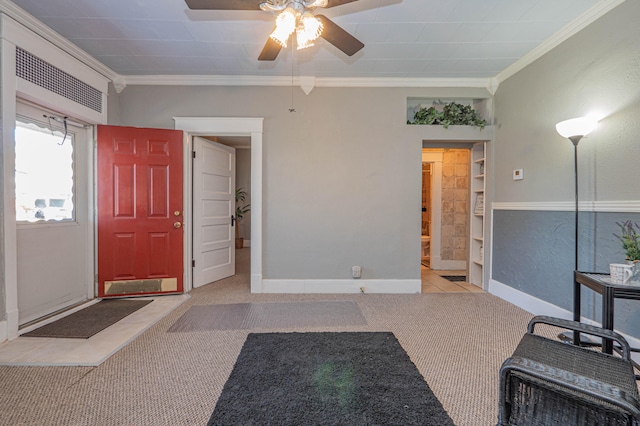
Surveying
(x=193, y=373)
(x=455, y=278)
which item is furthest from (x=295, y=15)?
(x=455, y=278)

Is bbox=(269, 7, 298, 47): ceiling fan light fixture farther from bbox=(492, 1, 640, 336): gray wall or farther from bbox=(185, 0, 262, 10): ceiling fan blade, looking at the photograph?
bbox=(492, 1, 640, 336): gray wall

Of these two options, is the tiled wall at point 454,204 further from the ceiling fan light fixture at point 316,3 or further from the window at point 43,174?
the window at point 43,174

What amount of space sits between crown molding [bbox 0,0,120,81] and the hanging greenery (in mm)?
3842

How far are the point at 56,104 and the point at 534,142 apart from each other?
4831mm

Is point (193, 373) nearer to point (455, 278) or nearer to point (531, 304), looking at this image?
point (531, 304)

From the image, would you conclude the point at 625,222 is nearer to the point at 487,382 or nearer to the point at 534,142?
the point at 534,142

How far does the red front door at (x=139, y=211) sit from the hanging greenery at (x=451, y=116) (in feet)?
10.2

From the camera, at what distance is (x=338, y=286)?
3.69 m

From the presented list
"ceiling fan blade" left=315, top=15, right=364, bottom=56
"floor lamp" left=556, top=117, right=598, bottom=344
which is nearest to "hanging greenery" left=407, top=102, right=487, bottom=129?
"floor lamp" left=556, top=117, right=598, bottom=344

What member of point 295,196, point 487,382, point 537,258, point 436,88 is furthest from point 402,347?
point 436,88

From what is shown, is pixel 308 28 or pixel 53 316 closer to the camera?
pixel 308 28

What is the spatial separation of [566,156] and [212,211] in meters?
4.11

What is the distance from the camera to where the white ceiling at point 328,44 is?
2348 millimetres

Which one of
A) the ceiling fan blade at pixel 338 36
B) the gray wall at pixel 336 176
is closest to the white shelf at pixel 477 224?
the gray wall at pixel 336 176
